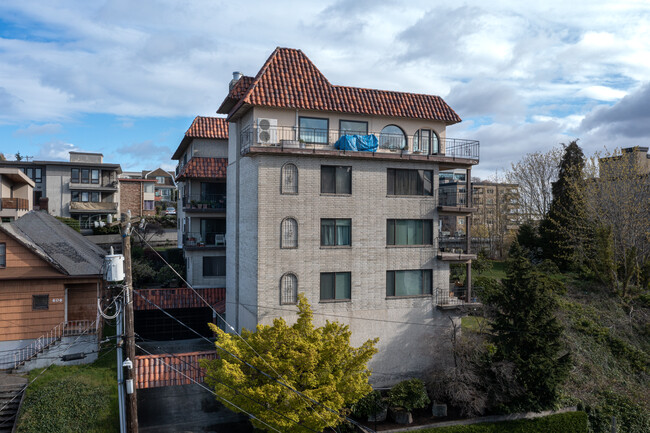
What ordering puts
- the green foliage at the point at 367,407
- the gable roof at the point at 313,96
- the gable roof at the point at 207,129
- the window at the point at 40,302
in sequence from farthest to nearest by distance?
the gable roof at the point at 207,129
the window at the point at 40,302
the gable roof at the point at 313,96
the green foliage at the point at 367,407

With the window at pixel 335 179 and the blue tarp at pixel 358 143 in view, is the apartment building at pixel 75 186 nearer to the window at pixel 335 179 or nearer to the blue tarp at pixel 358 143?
the window at pixel 335 179

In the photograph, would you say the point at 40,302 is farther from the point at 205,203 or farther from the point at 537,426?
the point at 537,426

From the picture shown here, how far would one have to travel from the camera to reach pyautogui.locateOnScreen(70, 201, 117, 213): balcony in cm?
5494

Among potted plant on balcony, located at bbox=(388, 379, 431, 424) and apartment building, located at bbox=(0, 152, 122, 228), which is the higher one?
apartment building, located at bbox=(0, 152, 122, 228)

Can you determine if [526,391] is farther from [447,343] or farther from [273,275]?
[273,275]

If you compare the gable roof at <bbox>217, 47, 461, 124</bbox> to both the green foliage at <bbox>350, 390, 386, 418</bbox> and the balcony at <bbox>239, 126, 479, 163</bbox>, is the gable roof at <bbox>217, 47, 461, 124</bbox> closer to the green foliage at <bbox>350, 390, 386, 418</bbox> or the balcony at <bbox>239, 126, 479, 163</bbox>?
the balcony at <bbox>239, 126, 479, 163</bbox>

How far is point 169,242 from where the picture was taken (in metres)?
61.3

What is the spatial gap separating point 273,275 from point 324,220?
394 cm

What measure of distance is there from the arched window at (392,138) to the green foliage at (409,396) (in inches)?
506

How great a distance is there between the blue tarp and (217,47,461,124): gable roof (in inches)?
66.1

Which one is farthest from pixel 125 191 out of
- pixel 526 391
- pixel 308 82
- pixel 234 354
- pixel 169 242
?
pixel 526 391

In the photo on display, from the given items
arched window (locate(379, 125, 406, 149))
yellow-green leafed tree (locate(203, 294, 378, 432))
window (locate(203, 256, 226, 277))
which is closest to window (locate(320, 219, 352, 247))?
arched window (locate(379, 125, 406, 149))

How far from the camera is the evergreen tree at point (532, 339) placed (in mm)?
22438

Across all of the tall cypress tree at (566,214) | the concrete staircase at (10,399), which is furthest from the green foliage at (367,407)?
the tall cypress tree at (566,214)
